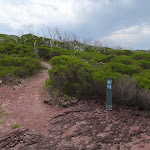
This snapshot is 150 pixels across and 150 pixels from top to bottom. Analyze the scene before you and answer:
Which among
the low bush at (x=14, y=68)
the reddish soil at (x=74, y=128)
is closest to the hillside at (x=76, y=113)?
the reddish soil at (x=74, y=128)

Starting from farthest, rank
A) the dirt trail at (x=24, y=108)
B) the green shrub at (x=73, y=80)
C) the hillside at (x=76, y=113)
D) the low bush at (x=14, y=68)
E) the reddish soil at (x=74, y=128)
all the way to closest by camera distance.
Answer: the low bush at (x=14, y=68) → the green shrub at (x=73, y=80) → the dirt trail at (x=24, y=108) → the hillside at (x=76, y=113) → the reddish soil at (x=74, y=128)

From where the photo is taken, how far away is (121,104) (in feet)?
16.8

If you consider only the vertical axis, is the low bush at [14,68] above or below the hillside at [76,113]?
above

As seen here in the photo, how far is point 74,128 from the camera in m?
3.94

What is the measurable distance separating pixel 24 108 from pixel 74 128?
2.33m

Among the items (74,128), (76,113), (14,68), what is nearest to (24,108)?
(76,113)

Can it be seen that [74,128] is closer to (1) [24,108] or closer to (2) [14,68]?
(1) [24,108]

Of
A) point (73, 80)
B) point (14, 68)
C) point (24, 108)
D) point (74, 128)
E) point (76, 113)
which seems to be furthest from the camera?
point (14, 68)

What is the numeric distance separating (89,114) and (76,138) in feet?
4.24

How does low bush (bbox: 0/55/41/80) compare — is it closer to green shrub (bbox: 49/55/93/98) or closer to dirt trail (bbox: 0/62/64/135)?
dirt trail (bbox: 0/62/64/135)

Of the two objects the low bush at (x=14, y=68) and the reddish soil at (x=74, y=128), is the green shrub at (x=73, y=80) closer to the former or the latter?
the reddish soil at (x=74, y=128)

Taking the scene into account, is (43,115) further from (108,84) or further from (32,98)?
(108,84)

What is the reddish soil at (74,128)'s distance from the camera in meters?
3.26

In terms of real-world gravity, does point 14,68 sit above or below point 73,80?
above
